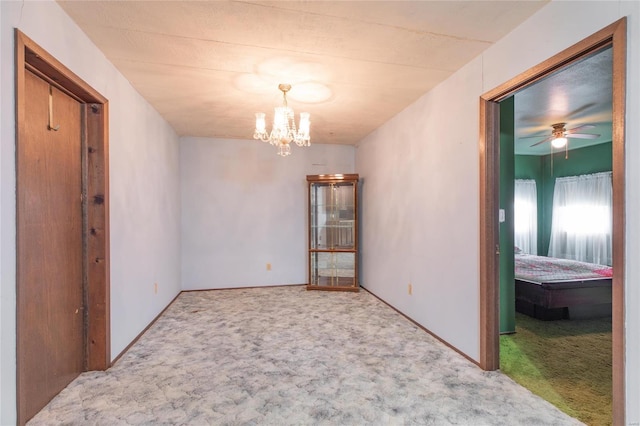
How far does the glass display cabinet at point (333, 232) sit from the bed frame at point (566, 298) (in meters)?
2.20

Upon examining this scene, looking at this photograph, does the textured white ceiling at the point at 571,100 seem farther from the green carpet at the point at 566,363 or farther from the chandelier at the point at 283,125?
the green carpet at the point at 566,363

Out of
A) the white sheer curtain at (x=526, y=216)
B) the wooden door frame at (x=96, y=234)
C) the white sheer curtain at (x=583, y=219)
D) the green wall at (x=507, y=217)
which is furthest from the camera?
the white sheer curtain at (x=526, y=216)

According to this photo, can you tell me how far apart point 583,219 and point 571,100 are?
3861 mm

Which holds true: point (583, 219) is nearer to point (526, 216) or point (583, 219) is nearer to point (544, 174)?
point (526, 216)

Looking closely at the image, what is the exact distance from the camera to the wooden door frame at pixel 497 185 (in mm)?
1410

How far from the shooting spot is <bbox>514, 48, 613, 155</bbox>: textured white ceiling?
278 centimetres

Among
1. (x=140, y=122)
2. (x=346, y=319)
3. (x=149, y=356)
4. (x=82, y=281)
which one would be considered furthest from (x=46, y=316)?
(x=346, y=319)

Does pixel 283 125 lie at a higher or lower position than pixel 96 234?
higher

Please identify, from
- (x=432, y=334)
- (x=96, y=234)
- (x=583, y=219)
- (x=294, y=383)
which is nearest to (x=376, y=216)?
(x=432, y=334)

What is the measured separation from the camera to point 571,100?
3535mm

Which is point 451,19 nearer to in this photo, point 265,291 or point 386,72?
point 386,72

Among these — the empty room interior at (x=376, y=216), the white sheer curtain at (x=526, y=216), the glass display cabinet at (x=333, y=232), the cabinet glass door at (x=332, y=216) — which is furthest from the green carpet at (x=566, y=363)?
the white sheer curtain at (x=526, y=216)

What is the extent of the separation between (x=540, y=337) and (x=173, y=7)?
3.95 m

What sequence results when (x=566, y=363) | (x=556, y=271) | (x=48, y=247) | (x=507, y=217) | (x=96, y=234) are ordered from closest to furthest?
(x=48, y=247), (x=96, y=234), (x=566, y=363), (x=507, y=217), (x=556, y=271)
